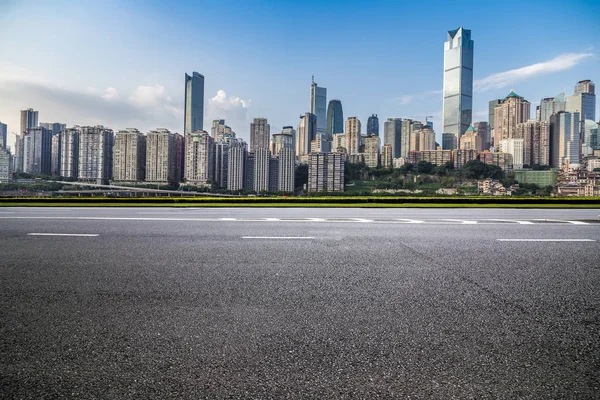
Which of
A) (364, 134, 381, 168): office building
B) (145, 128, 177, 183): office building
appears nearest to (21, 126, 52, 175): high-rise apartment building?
(145, 128, 177, 183): office building

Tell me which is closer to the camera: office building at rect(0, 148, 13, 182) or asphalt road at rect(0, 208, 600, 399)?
asphalt road at rect(0, 208, 600, 399)

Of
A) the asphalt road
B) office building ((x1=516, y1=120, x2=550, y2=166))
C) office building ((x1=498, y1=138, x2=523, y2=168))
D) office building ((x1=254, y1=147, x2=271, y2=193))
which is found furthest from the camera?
office building ((x1=516, y1=120, x2=550, y2=166))

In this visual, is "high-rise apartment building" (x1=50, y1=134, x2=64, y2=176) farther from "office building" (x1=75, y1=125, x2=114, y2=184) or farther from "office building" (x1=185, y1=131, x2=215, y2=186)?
"office building" (x1=185, y1=131, x2=215, y2=186)

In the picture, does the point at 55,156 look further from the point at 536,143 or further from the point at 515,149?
the point at 536,143

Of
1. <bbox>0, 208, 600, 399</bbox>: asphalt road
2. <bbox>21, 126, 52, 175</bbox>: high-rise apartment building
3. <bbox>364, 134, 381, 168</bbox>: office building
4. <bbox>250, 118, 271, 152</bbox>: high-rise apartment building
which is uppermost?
<bbox>250, 118, 271, 152</bbox>: high-rise apartment building

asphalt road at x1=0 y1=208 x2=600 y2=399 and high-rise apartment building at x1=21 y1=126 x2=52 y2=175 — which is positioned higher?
high-rise apartment building at x1=21 y1=126 x2=52 y2=175

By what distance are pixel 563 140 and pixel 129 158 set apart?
177547 mm

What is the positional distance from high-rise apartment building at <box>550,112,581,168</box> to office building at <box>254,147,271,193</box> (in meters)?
116

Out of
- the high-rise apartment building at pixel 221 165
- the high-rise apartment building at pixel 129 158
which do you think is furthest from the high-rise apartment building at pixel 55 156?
the high-rise apartment building at pixel 221 165

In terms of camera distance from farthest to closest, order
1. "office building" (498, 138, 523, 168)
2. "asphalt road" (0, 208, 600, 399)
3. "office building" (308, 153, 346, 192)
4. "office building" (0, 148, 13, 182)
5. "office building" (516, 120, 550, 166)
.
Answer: "office building" (516, 120, 550, 166)
"office building" (498, 138, 523, 168)
"office building" (308, 153, 346, 192)
"office building" (0, 148, 13, 182)
"asphalt road" (0, 208, 600, 399)

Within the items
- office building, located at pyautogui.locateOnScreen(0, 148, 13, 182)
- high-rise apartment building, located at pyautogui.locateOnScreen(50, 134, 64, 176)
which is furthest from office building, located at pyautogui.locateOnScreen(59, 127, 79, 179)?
office building, located at pyautogui.locateOnScreen(0, 148, 13, 182)

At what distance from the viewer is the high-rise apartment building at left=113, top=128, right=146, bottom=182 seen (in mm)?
118000

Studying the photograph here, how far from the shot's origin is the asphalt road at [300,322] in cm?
198

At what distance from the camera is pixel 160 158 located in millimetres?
121375
